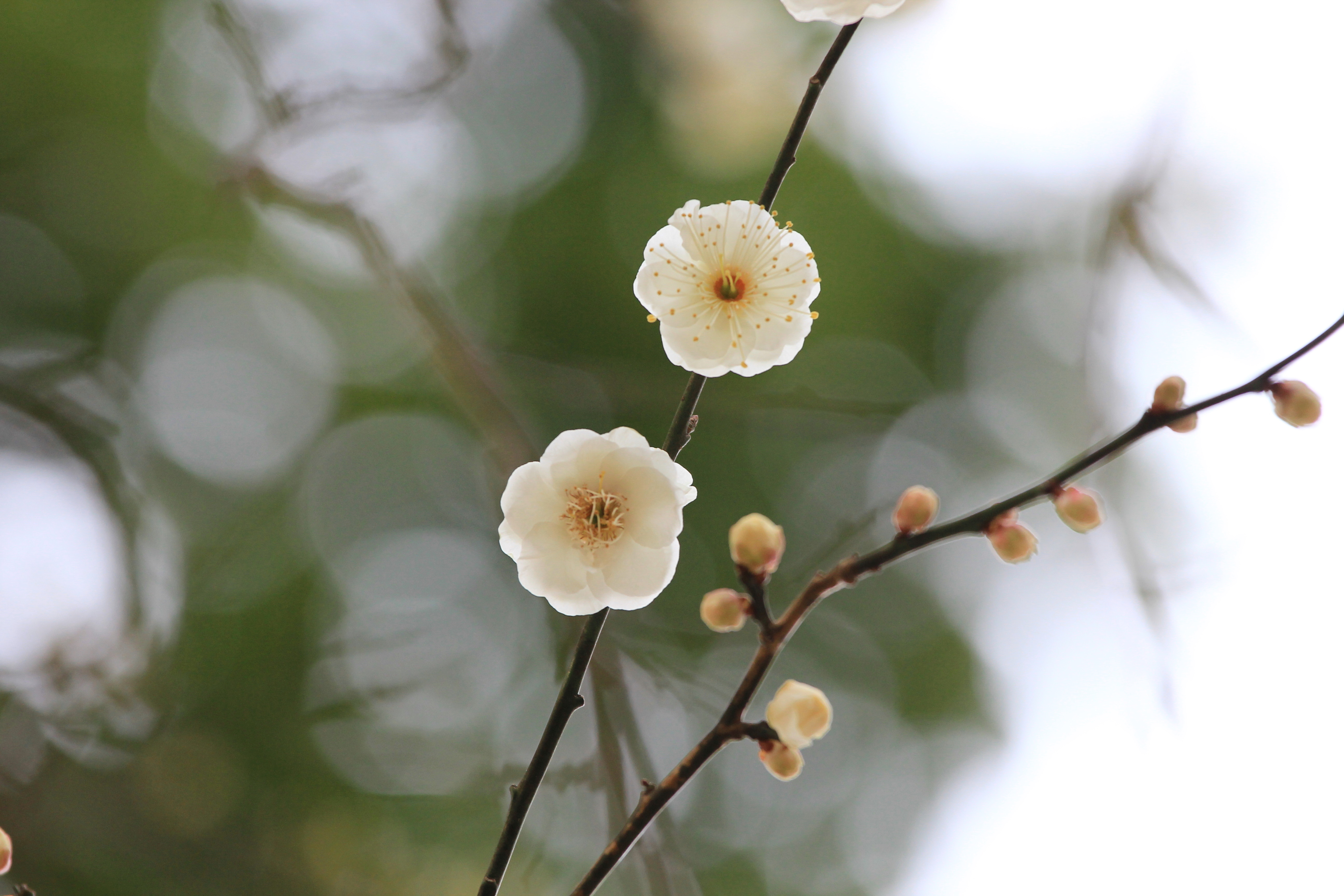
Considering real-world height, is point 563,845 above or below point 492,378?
below

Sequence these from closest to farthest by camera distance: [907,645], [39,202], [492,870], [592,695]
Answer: [492,870] < [592,695] < [39,202] < [907,645]

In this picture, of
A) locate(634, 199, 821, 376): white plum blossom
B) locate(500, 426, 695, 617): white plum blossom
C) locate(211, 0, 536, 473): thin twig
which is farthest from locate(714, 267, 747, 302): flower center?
locate(211, 0, 536, 473): thin twig

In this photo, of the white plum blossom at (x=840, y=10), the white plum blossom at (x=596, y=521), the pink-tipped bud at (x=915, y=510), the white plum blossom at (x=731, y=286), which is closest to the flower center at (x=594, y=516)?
the white plum blossom at (x=596, y=521)

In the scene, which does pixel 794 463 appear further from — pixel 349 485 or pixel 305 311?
pixel 305 311

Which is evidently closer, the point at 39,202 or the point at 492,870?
the point at 492,870

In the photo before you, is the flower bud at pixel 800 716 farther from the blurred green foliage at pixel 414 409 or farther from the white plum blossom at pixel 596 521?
the blurred green foliage at pixel 414 409

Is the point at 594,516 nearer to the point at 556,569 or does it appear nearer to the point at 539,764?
the point at 556,569

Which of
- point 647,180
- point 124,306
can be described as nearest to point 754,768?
point 647,180
